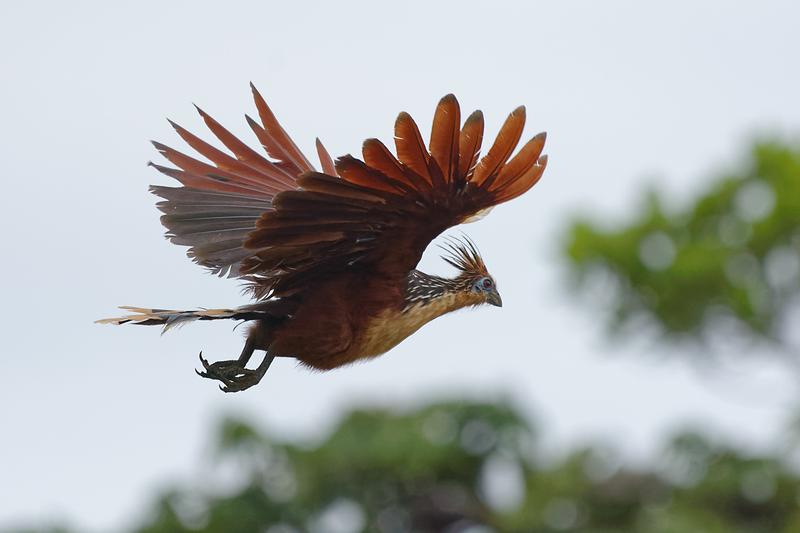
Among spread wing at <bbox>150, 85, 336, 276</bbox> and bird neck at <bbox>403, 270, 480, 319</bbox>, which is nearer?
bird neck at <bbox>403, 270, 480, 319</bbox>

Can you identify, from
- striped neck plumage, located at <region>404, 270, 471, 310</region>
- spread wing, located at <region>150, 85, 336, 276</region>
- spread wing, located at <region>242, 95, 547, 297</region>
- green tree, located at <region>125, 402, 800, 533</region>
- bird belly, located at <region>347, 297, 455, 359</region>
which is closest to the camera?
spread wing, located at <region>242, 95, 547, 297</region>

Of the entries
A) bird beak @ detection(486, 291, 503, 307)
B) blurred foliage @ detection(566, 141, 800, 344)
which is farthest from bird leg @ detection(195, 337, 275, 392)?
blurred foliage @ detection(566, 141, 800, 344)

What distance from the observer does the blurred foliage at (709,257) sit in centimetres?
3166

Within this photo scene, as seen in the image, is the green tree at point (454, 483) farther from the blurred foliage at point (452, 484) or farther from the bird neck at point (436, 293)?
the bird neck at point (436, 293)

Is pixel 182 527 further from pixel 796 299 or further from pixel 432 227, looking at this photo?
pixel 432 227

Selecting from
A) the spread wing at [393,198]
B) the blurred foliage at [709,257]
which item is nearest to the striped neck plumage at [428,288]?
the spread wing at [393,198]

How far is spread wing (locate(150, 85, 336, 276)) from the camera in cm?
802

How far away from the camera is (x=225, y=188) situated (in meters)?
8.21

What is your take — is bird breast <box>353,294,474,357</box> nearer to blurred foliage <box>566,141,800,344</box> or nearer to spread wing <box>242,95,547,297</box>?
spread wing <box>242,95,547,297</box>

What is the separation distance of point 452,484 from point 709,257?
694 centimetres

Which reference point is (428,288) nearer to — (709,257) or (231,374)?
(231,374)

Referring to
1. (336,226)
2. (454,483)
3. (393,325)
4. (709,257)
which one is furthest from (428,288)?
(709,257)

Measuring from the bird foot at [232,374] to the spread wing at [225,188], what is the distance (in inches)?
19.7

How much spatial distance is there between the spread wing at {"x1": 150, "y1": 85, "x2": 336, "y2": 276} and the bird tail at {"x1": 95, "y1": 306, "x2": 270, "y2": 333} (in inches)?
18.2
